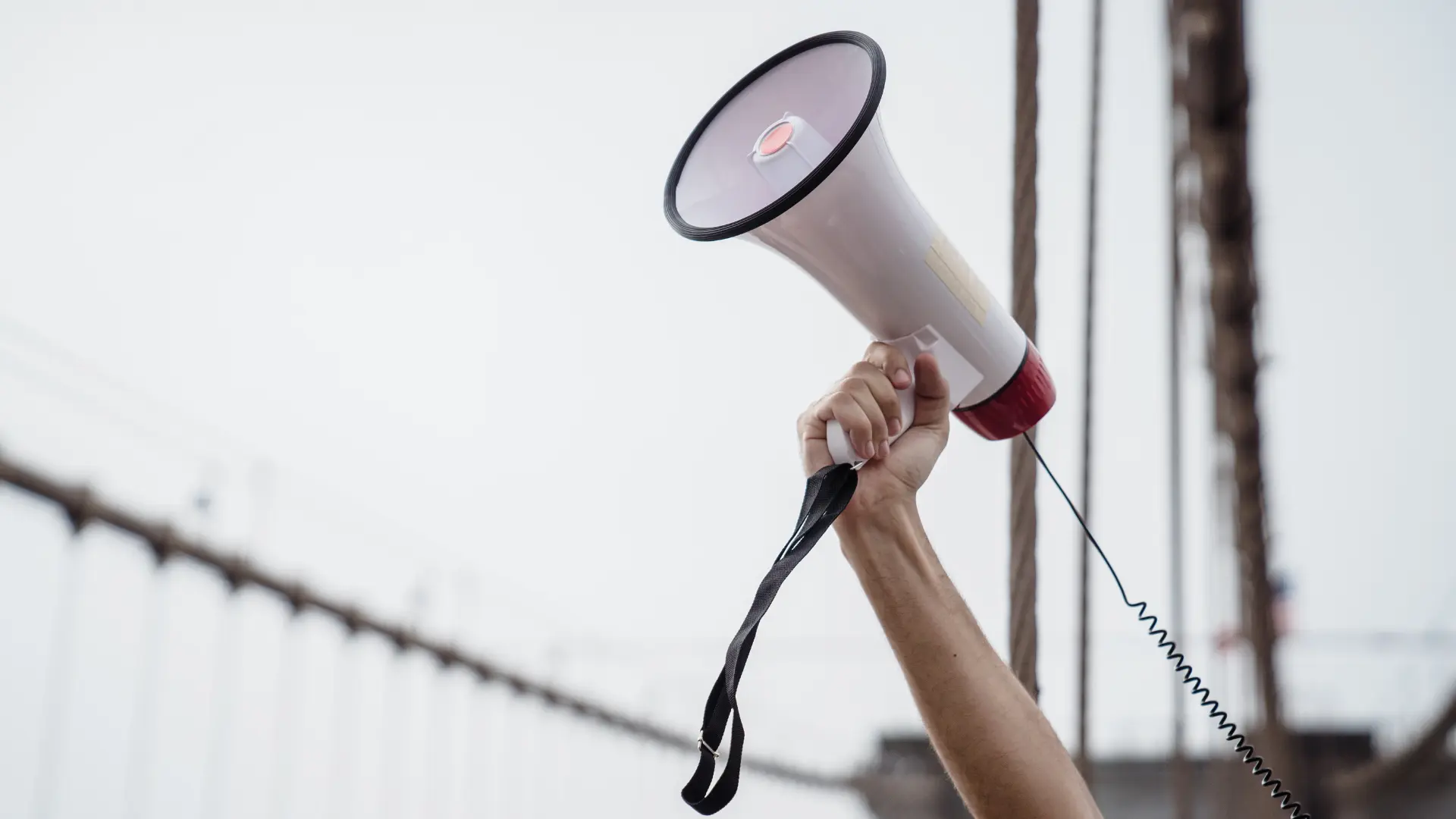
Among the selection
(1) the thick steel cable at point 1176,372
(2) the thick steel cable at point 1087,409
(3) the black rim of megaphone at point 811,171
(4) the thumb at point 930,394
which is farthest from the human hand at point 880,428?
(1) the thick steel cable at point 1176,372

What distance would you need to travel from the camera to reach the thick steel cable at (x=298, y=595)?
329cm

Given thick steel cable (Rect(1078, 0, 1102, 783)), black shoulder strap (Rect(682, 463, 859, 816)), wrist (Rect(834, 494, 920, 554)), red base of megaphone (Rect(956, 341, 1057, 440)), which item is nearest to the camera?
black shoulder strap (Rect(682, 463, 859, 816))

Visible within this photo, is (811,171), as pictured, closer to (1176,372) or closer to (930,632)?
(930,632)

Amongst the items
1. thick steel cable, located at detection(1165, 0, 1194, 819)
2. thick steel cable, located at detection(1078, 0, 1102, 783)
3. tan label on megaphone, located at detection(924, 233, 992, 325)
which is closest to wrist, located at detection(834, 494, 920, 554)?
tan label on megaphone, located at detection(924, 233, 992, 325)

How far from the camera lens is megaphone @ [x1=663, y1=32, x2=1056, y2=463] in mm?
690

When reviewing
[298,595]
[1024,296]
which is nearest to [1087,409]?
[1024,296]

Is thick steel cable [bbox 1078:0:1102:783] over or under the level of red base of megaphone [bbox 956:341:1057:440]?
over

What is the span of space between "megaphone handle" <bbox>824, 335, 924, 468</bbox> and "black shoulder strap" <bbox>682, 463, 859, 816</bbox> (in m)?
0.03

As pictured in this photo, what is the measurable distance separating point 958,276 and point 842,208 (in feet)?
0.33

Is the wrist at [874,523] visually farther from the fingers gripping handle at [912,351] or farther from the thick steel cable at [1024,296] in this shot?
the thick steel cable at [1024,296]

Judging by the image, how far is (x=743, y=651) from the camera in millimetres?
620

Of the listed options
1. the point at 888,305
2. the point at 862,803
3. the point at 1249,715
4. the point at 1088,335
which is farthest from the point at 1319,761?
the point at 888,305

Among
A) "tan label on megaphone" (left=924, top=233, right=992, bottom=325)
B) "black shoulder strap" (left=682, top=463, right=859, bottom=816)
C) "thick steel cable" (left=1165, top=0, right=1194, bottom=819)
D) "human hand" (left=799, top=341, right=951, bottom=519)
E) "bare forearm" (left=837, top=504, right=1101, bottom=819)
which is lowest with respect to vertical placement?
"black shoulder strap" (left=682, top=463, right=859, bottom=816)

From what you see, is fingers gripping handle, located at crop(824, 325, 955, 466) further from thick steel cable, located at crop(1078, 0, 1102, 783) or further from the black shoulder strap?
thick steel cable, located at crop(1078, 0, 1102, 783)
